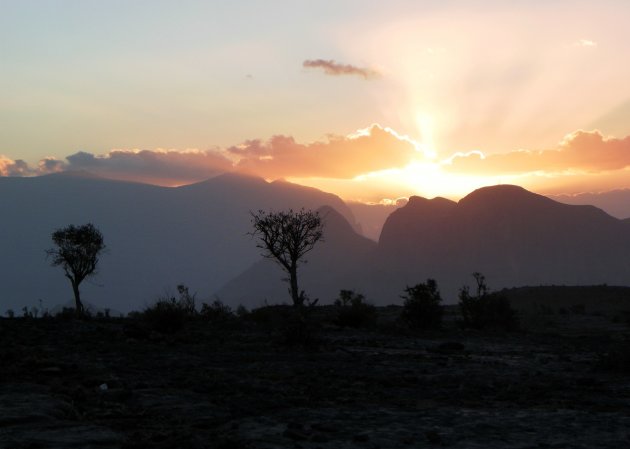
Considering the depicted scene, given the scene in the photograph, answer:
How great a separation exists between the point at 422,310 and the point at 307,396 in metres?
25.1

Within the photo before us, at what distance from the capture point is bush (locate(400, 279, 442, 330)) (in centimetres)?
3659

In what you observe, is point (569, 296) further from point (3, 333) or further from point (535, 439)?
point (535, 439)

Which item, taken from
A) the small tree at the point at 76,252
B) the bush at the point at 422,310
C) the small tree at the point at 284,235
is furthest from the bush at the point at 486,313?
the small tree at the point at 76,252

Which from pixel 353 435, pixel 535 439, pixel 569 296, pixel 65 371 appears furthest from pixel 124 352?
pixel 569 296

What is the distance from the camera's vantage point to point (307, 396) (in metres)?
12.8

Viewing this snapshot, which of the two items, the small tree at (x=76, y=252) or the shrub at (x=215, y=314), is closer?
the shrub at (x=215, y=314)

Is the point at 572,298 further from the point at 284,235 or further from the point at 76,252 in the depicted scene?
the point at 76,252

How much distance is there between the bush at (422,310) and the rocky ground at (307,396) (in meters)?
12.6

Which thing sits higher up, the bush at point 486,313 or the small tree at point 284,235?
the small tree at point 284,235

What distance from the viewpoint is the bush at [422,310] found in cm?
3659

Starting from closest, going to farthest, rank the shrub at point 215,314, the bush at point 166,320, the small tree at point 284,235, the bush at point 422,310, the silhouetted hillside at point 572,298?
1. the bush at point 166,320
2. the small tree at point 284,235
3. the bush at point 422,310
4. the shrub at point 215,314
5. the silhouetted hillside at point 572,298

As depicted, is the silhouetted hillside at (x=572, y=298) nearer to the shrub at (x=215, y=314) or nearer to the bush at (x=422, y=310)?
the bush at (x=422, y=310)

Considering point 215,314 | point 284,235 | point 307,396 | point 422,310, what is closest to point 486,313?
point 422,310

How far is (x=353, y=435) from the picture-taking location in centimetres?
934
